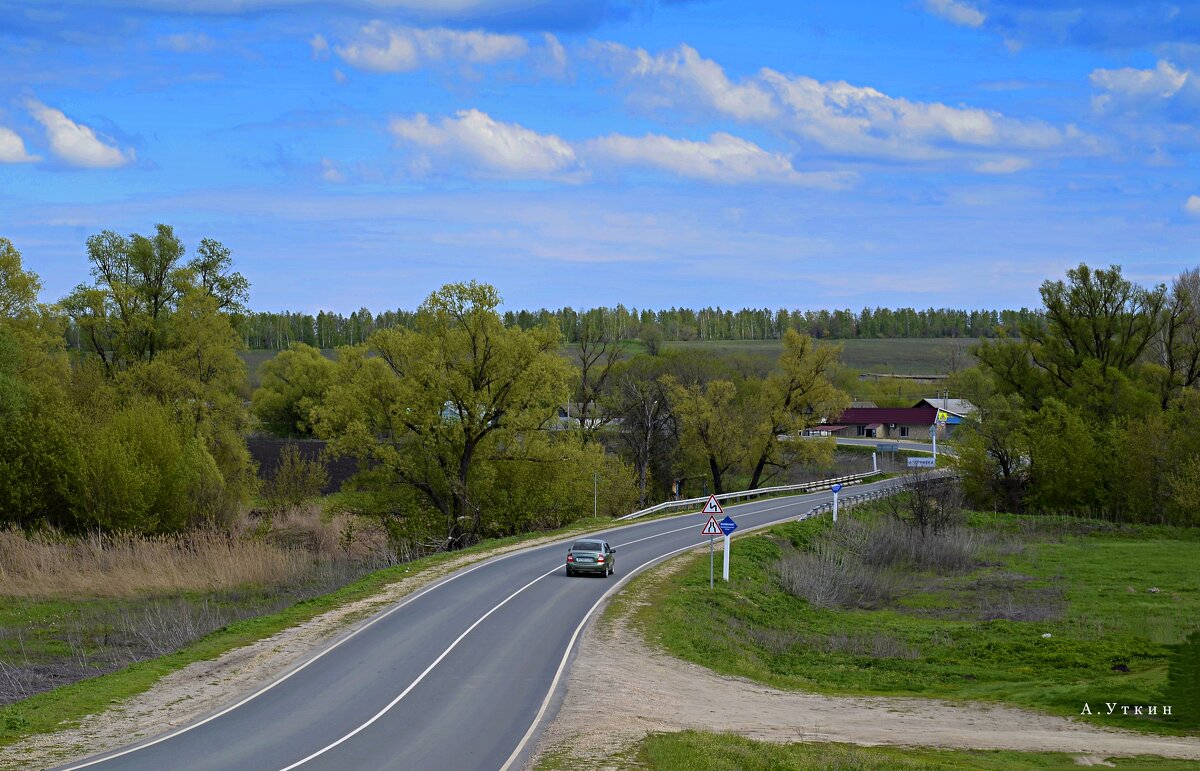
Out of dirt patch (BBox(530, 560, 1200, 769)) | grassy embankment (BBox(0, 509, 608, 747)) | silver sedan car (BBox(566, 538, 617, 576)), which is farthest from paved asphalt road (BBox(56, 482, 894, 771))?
grassy embankment (BBox(0, 509, 608, 747))

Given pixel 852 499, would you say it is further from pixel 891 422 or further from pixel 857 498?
pixel 891 422

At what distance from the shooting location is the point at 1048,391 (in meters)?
76.0

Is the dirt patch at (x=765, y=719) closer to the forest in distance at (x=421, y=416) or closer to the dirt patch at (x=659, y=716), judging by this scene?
the dirt patch at (x=659, y=716)

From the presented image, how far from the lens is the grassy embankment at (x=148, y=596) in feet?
84.3

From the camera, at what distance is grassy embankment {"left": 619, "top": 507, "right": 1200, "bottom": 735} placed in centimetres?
2542

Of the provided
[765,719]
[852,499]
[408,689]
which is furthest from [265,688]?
[852,499]

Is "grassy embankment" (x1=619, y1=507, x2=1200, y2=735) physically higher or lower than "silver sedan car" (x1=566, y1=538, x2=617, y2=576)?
lower

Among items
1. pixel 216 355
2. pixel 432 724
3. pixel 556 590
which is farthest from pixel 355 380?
A: pixel 432 724

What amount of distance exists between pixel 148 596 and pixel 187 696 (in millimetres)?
19943

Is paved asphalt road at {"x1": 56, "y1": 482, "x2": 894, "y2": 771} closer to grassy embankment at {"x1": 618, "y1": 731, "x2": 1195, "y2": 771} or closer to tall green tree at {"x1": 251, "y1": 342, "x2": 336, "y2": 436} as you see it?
grassy embankment at {"x1": 618, "y1": 731, "x2": 1195, "y2": 771}

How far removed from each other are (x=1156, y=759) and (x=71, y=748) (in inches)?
716

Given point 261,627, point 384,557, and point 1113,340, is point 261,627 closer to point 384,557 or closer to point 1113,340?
point 384,557

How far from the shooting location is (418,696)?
67.8ft

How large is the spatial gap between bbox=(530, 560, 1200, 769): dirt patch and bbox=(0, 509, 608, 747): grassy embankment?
916 cm
